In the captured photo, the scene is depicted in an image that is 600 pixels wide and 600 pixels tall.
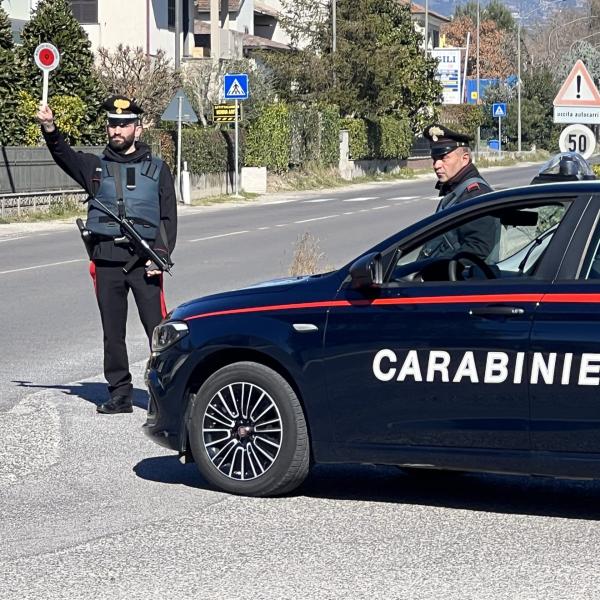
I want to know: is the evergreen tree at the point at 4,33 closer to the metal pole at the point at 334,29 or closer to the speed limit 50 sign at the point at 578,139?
the speed limit 50 sign at the point at 578,139

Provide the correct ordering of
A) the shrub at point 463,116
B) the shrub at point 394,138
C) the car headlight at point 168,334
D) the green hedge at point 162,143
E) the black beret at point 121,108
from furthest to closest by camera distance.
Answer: the shrub at point 463,116 < the shrub at point 394,138 < the green hedge at point 162,143 < the black beret at point 121,108 < the car headlight at point 168,334

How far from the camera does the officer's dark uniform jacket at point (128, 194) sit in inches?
384

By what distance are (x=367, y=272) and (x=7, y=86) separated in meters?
29.4

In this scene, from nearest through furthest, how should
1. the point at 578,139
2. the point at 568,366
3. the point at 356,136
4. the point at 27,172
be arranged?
1. the point at 568,366
2. the point at 578,139
3. the point at 27,172
4. the point at 356,136

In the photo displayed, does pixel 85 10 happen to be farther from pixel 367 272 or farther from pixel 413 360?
pixel 413 360

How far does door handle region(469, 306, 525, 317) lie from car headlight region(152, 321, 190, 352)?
1551mm

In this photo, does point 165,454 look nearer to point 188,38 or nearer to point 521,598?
point 521,598

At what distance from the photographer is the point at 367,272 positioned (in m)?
7.07

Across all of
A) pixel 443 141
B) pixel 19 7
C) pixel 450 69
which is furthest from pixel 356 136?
pixel 443 141

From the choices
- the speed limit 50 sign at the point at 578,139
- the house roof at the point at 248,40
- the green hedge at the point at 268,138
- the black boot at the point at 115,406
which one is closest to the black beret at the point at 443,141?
the black boot at the point at 115,406

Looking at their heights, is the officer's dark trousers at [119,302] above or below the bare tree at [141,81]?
below

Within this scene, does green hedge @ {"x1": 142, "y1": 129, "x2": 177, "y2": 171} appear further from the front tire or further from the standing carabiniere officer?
the front tire

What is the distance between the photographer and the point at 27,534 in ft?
21.9

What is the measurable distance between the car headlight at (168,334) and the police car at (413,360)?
0.04ft
